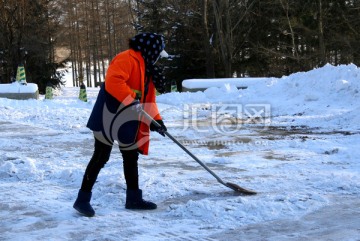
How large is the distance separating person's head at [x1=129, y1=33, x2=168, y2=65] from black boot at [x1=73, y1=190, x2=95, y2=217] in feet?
4.32

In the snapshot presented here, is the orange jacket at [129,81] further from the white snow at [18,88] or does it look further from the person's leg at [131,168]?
the white snow at [18,88]

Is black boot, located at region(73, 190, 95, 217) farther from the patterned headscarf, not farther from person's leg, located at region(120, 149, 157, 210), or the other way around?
the patterned headscarf

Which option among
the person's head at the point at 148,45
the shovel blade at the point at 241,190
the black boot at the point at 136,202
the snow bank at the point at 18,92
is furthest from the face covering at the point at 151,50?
the snow bank at the point at 18,92

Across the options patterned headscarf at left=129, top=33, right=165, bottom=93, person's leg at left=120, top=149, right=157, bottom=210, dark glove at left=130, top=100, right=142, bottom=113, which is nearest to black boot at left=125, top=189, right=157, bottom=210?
person's leg at left=120, top=149, right=157, bottom=210

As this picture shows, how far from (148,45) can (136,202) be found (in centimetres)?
143

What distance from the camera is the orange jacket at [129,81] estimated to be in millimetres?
4254

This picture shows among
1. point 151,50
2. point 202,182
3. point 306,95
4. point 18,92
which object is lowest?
point 202,182

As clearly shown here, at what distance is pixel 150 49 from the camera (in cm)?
450

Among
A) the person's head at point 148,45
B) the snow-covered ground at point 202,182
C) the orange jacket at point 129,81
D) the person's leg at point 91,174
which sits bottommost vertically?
the snow-covered ground at point 202,182

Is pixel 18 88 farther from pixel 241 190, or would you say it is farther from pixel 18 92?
pixel 241 190

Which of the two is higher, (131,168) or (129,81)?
(129,81)

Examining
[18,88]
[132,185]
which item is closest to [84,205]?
[132,185]

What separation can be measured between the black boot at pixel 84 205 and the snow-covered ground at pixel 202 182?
78 mm

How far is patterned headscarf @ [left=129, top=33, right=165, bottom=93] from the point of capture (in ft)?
14.6
